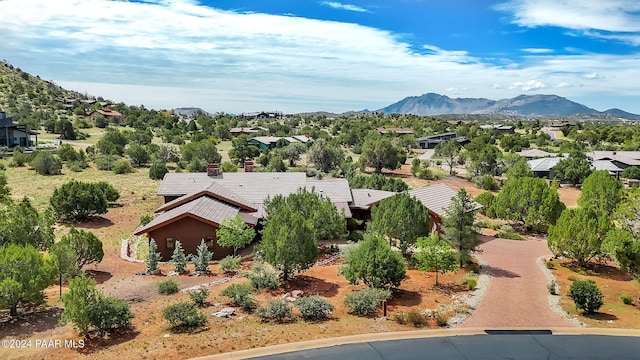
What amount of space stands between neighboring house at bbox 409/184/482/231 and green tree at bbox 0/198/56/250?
22.6 meters

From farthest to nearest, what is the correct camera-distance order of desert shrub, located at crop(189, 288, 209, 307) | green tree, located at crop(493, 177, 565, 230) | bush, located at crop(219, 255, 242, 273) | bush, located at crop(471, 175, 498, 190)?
bush, located at crop(471, 175, 498, 190) → green tree, located at crop(493, 177, 565, 230) → bush, located at crop(219, 255, 242, 273) → desert shrub, located at crop(189, 288, 209, 307)

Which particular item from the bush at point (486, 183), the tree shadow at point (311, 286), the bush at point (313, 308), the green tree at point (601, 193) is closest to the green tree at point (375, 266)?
the tree shadow at point (311, 286)

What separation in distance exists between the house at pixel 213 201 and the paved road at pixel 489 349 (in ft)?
47.6

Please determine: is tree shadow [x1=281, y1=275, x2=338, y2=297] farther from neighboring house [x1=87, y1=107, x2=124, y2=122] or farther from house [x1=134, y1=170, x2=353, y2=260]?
neighboring house [x1=87, y1=107, x2=124, y2=122]

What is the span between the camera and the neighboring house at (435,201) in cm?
3381

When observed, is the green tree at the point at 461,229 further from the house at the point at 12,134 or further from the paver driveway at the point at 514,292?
the house at the point at 12,134

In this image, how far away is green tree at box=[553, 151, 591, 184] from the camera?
6084 centimetres

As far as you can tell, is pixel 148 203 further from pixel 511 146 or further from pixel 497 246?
pixel 511 146

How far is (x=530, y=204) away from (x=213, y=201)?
2336cm

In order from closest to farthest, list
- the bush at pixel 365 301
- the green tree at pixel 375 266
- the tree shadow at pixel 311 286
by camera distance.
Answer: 1. the bush at pixel 365 301
2. the green tree at pixel 375 266
3. the tree shadow at pixel 311 286

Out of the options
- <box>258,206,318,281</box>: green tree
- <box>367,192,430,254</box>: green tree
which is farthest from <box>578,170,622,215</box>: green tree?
<box>258,206,318,281</box>: green tree

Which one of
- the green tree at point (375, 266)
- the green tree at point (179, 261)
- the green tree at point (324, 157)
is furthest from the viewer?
the green tree at point (324, 157)

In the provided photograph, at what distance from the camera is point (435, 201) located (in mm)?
35812

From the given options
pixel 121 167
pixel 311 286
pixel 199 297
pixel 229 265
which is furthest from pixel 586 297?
pixel 121 167
